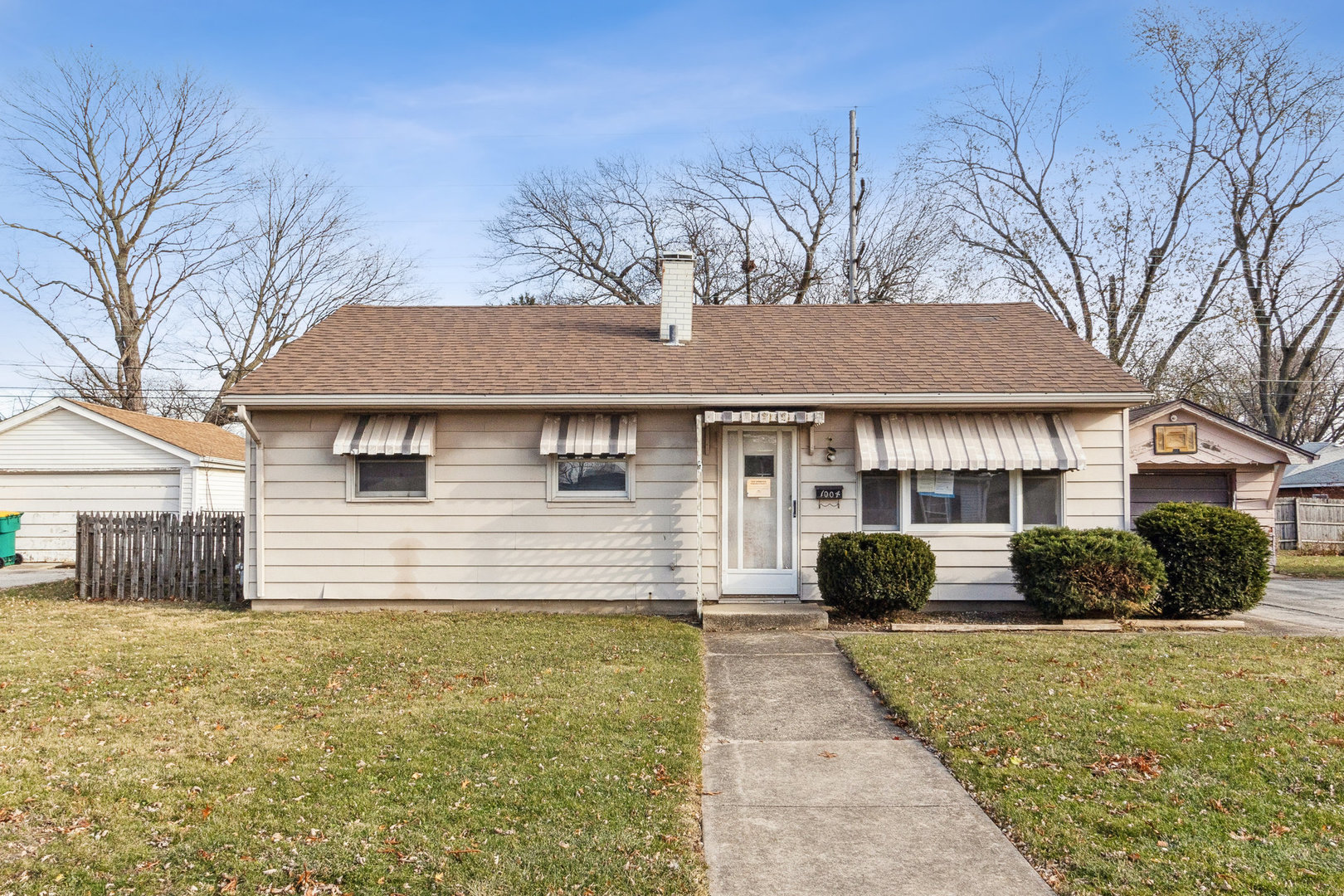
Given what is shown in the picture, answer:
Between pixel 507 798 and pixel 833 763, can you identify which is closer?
pixel 507 798

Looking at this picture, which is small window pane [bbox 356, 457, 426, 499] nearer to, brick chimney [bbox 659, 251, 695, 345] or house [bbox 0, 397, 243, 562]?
brick chimney [bbox 659, 251, 695, 345]

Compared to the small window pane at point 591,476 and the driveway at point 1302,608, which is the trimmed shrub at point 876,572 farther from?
the driveway at point 1302,608

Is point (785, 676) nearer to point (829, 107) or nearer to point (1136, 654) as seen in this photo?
point (1136, 654)

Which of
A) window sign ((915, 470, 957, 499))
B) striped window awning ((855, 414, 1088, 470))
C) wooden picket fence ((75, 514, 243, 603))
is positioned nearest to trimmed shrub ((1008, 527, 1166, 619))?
striped window awning ((855, 414, 1088, 470))

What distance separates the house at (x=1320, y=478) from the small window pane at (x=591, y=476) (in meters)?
24.4

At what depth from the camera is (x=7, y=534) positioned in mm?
16953

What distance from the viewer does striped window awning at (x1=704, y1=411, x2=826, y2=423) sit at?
954 centimetres

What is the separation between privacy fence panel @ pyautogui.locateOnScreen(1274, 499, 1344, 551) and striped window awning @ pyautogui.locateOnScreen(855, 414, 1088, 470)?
14.9m

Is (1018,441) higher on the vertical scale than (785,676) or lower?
higher

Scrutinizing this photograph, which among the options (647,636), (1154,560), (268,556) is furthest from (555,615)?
(1154,560)

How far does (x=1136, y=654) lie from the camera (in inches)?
305

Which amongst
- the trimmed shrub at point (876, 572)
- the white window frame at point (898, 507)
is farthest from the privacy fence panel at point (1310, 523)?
the trimmed shrub at point (876, 572)

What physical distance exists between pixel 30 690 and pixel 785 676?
5816mm

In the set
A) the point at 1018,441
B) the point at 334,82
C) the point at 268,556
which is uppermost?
the point at 334,82
